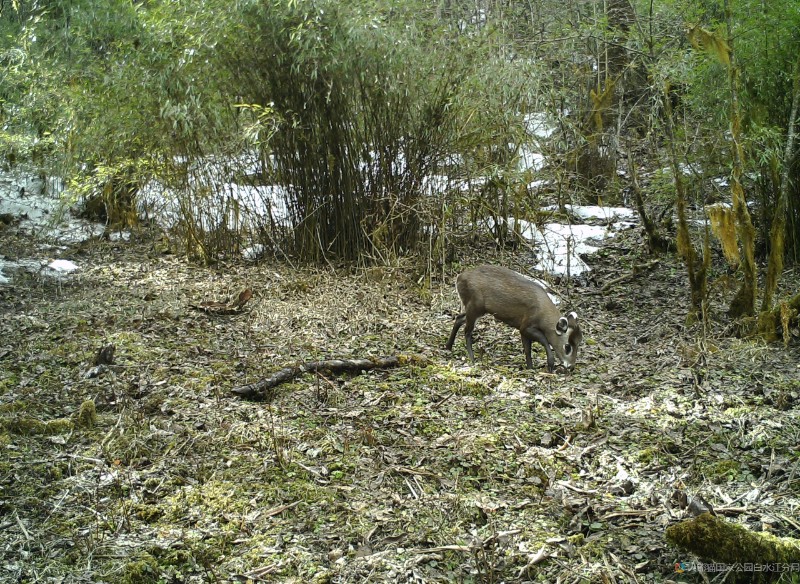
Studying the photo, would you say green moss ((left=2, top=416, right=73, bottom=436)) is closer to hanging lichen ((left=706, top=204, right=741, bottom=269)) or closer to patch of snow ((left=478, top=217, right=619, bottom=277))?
hanging lichen ((left=706, top=204, right=741, bottom=269))

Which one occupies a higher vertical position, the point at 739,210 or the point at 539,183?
the point at 539,183

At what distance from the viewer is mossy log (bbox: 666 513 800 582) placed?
8.39 feet

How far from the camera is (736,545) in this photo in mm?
2580

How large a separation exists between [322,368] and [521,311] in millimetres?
1570

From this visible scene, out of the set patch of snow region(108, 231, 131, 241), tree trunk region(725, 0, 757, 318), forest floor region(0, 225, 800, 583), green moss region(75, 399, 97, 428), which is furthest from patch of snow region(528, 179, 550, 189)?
green moss region(75, 399, 97, 428)

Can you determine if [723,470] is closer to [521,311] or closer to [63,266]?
[521,311]

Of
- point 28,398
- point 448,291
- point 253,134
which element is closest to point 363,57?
point 253,134

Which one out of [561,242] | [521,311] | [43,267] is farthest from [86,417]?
[561,242]

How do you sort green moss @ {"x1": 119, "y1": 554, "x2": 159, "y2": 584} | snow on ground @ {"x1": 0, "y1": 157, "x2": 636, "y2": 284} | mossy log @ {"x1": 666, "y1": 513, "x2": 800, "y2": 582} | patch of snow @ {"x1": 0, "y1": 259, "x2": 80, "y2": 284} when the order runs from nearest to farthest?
mossy log @ {"x1": 666, "y1": 513, "x2": 800, "y2": 582} < green moss @ {"x1": 119, "y1": 554, "x2": 159, "y2": 584} < snow on ground @ {"x1": 0, "y1": 157, "x2": 636, "y2": 284} < patch of snow @ {"x1": 0, "y1": 259, "x2": 80, "y2": 284}

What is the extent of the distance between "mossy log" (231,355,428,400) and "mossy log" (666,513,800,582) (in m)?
2.73

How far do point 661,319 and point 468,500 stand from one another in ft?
11.8

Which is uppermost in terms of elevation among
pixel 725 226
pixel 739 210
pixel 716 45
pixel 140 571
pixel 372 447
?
pixel 716 45

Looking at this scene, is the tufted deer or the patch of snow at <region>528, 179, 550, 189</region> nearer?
the tufted deer

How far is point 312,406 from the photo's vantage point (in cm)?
454
